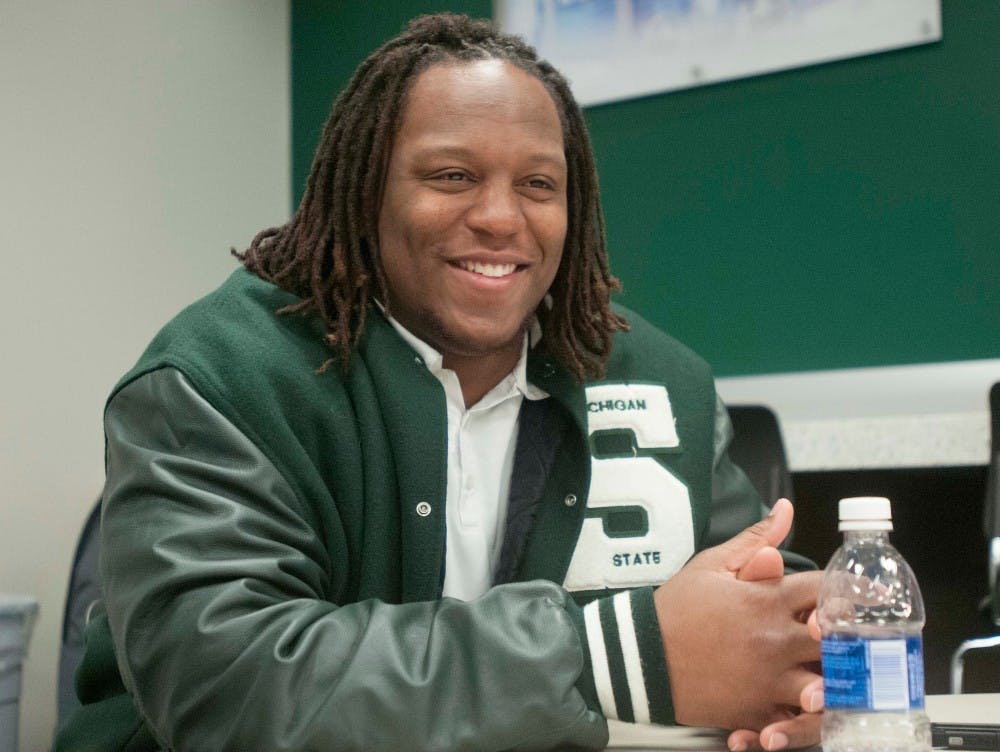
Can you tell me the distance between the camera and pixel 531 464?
4.74 feet

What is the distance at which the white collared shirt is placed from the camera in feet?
4.62

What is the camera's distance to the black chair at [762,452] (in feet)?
7.02

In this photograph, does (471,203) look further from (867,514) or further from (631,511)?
(867,514)

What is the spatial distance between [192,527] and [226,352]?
249 mm

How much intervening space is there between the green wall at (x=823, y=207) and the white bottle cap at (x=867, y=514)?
1.96 meters

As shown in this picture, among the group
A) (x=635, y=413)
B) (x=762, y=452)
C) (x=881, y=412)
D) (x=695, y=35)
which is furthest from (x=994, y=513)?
(x=695, y=35)

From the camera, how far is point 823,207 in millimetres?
2920

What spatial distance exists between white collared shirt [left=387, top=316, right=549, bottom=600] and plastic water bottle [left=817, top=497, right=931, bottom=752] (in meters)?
0.47

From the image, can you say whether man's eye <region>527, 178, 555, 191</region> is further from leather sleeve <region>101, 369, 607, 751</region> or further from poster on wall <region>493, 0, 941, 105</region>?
poster on wall <region>493, 0, 941, 105</region>

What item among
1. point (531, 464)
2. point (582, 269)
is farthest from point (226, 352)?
point (582, 269)

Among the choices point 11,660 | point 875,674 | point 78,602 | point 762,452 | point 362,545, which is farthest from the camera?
point 11,660

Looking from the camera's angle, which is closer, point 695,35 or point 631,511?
point 631,511

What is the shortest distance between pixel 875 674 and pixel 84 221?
97.3 inches

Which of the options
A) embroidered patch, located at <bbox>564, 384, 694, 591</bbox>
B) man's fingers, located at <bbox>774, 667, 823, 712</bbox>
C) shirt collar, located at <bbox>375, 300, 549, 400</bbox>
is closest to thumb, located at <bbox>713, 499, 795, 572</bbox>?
man's fingers, located at <bbox>774, 667, 823, 712</bbox>
